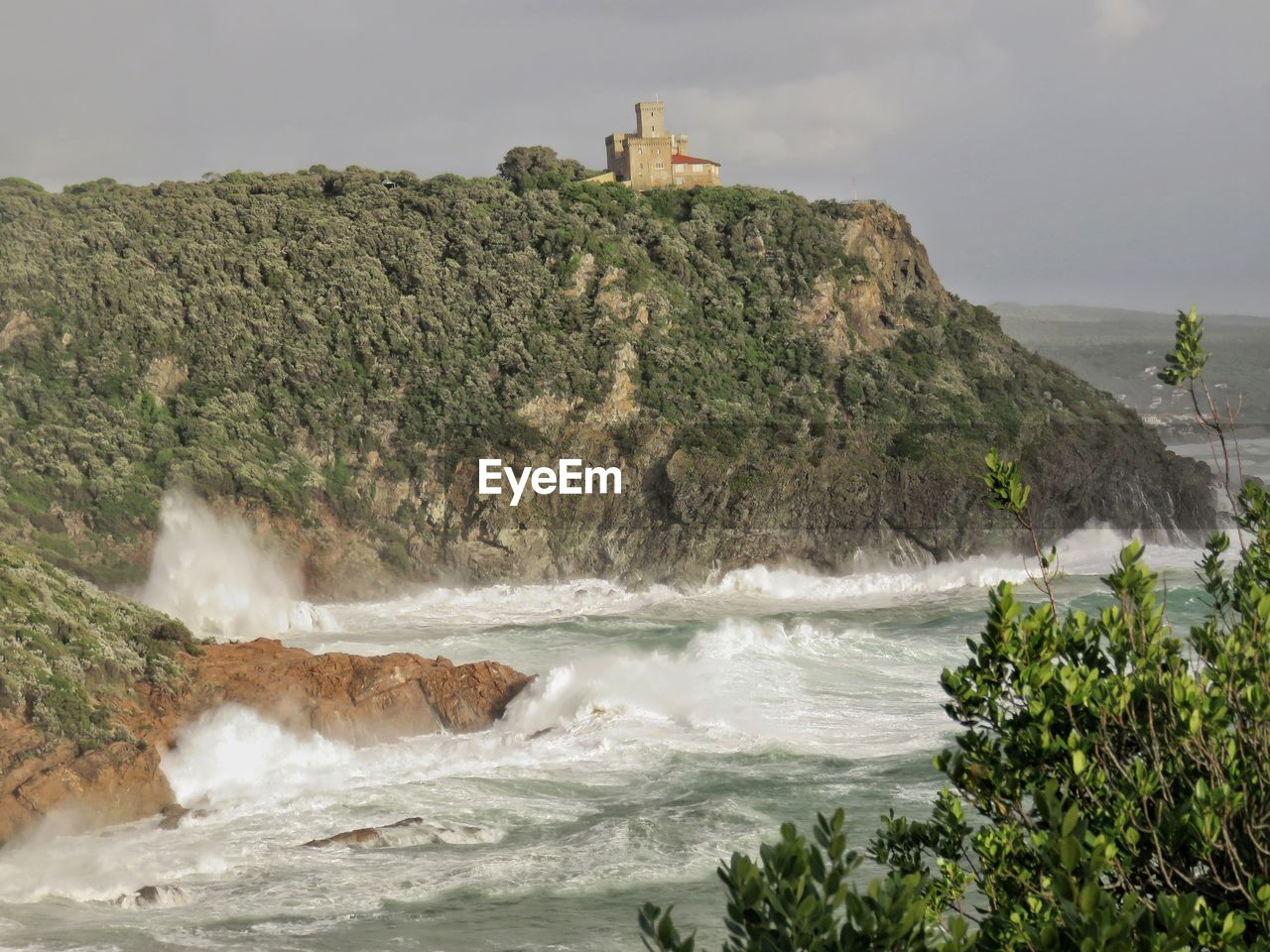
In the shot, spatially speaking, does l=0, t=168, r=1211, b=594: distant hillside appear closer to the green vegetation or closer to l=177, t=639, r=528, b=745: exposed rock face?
the green vegetation

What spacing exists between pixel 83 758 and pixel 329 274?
3787 centimetres

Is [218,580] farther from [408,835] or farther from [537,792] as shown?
[408,835]

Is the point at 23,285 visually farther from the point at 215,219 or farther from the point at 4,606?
the point at 4,606

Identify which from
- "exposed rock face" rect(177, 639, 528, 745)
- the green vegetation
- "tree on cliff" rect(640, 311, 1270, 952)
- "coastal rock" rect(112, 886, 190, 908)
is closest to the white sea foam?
the green vegetation

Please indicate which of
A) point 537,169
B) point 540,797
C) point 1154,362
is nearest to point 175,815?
point 540,797

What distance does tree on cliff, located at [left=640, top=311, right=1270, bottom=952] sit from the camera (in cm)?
626

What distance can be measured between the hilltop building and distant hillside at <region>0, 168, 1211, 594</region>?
2.05m

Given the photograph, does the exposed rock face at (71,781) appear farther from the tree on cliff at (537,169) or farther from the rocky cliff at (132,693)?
the tree on cliff at (537,169)

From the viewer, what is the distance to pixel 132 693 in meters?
25.1

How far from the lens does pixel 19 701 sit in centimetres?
2220

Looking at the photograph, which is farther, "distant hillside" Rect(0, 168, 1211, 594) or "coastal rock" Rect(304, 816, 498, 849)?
"distant hillside" Rect(0, 168, 1211, 594)

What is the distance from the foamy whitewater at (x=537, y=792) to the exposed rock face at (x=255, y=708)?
0.45 metres

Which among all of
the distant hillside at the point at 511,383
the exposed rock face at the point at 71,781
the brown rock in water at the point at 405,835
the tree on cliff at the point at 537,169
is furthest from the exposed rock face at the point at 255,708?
the tree on cliff at the point at 537,169

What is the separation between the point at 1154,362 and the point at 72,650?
13328cm
